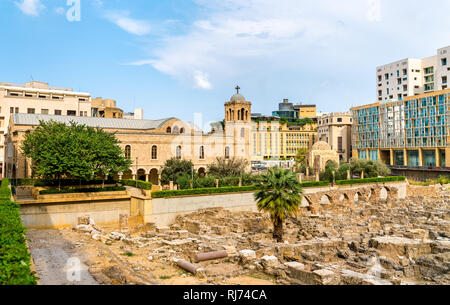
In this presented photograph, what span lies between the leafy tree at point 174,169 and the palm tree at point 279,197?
65.4ft

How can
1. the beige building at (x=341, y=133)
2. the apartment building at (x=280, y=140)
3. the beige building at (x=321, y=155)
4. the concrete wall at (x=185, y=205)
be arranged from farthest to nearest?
the apartment building at (x=280, y=140) → the beige building at (x=341, y=133) → the beige building at (x=321, y=155) → the concrete wall at (x=185, y=205)

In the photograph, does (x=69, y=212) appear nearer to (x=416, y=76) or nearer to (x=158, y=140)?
(x=158, y=140)

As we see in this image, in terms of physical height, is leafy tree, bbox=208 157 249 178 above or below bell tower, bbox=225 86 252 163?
below

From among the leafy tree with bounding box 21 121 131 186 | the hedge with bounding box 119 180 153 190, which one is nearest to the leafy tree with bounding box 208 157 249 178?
the hedge with bounding box 119 180 153 190

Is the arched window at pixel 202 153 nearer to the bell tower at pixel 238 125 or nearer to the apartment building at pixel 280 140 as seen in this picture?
the bell tower at pixel 238 125

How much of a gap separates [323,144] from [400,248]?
5695cm

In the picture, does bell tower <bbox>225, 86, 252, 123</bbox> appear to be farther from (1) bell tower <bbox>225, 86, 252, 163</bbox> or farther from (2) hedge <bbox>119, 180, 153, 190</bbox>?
(2) hedge <bbox>119, 180, 153, 190</bbox>

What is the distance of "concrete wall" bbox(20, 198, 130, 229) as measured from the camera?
Answer: 3103 cm

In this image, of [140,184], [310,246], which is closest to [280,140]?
[140,184]

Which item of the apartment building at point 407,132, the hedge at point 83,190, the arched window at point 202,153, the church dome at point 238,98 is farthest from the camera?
the apartment building at point 407,132

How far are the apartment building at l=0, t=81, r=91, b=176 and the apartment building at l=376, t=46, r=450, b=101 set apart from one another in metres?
69.1

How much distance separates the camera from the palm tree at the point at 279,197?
28.0 metres

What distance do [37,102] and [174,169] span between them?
93.3 feet

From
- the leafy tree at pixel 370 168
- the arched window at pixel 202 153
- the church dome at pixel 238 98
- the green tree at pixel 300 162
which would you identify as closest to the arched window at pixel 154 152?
the arched window at pixel 202 153
